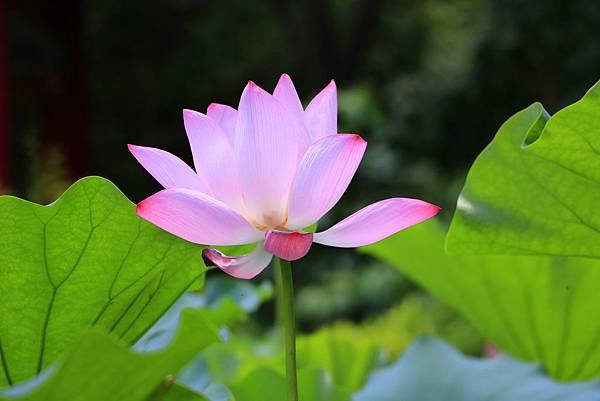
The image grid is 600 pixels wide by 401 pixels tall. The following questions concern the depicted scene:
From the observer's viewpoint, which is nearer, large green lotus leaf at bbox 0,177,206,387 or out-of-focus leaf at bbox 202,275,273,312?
large green lotus leaf at bbox 0,177,206,387

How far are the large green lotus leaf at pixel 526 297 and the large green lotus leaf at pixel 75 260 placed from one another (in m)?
0.26

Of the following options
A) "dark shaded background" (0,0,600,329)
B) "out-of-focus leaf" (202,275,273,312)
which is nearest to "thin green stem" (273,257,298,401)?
"out-of-focus leaf" (202,275,273,312)

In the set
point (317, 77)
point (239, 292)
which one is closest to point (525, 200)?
point (239, 292)

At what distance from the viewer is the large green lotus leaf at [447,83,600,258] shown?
16.6 inches

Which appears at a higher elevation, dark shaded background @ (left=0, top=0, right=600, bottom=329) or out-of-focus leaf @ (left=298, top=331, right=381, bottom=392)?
out-of-focus leaf @ (left=298, top=331, right=381, bottom=392)

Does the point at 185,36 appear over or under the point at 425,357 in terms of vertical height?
under

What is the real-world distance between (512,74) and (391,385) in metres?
3.77

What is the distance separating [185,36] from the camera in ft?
22.7

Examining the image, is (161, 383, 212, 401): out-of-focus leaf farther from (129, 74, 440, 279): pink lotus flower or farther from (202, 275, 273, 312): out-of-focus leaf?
(202, 275, 273, 312): out-of-focus leaf

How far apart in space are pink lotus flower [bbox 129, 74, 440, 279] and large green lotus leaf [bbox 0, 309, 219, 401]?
36 millimetres

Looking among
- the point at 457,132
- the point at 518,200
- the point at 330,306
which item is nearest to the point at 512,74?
the point at 457,132

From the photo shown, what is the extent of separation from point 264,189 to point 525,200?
0.14m

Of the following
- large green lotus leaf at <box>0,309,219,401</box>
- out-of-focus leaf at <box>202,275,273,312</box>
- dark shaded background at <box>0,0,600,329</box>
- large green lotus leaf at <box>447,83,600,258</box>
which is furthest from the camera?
dark shaded background at <box>0,0,600,329</box>

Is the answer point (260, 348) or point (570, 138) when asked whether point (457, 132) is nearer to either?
point (260, 348)
